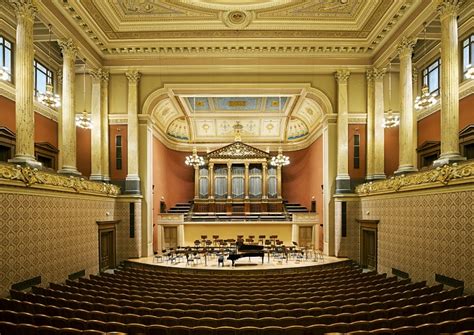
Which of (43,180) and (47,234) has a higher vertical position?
(43,180)

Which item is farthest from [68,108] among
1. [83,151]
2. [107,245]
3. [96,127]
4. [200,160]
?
[200,160]

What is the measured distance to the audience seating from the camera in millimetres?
5008

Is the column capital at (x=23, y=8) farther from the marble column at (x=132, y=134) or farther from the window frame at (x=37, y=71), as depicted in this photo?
the marble column at (x=132, y=134)

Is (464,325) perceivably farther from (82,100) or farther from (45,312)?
(82,100)

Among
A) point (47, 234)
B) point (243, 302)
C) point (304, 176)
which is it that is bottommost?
point (243, 302)

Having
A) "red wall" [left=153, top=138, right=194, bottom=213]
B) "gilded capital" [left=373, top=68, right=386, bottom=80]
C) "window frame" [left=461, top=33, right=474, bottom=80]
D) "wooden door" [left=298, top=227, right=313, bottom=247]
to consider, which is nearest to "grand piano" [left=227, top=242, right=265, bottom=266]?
"wooden door" [left=298, top=227, right=313, bottom=247]

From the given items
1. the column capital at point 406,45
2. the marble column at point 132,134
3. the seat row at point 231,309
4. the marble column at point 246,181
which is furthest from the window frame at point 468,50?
the marble column at point 246,181

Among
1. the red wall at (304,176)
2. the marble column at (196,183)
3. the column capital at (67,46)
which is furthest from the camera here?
the marble column at (196,183)

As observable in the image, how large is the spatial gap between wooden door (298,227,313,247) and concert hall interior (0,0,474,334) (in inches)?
2.8

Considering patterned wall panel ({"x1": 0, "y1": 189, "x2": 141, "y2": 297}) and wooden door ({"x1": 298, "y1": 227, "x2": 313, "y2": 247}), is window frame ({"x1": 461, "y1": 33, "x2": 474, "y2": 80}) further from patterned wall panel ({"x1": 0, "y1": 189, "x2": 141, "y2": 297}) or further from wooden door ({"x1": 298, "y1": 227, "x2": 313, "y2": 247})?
patterned wall panel ({"x1": 0, "y1": 189, "x2": 141, "y2": 297})

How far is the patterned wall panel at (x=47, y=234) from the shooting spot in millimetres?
8109

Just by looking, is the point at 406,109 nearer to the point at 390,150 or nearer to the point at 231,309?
the point at 390,150

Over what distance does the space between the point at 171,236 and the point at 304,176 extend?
9.09m

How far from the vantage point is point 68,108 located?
12.6 metres
